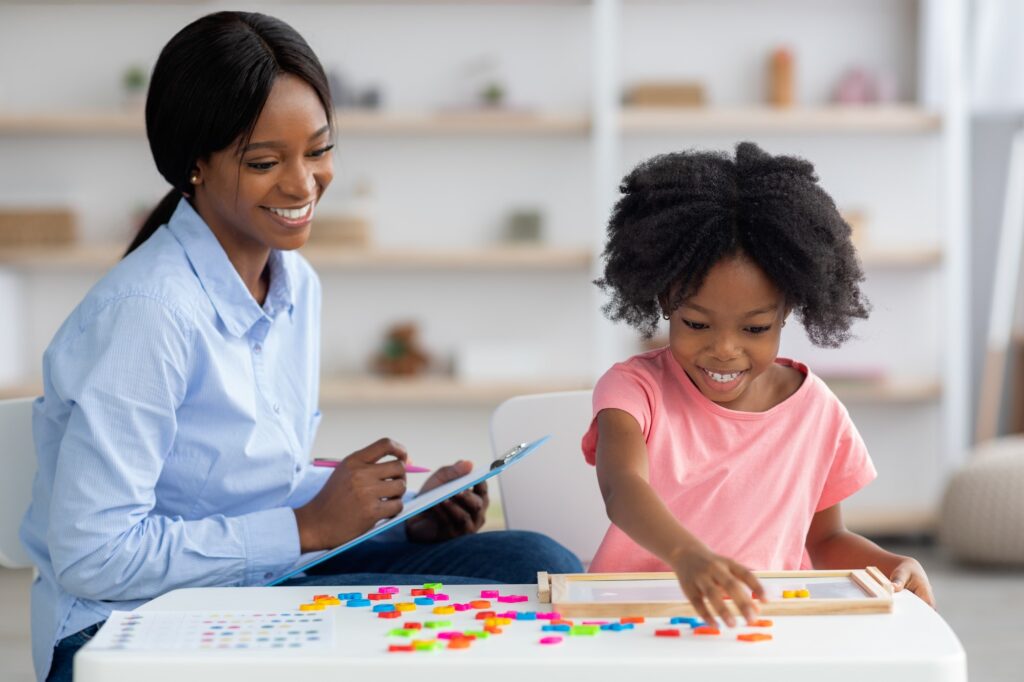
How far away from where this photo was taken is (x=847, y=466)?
4.82ft

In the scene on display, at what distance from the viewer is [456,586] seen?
1241mm

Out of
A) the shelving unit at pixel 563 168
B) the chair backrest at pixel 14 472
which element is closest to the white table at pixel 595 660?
the chair backrest at pixel 14 472

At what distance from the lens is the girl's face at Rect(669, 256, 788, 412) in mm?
1349

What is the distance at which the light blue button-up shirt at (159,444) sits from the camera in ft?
4.51

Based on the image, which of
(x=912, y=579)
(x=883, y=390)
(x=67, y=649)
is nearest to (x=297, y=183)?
(x=67, y=649)

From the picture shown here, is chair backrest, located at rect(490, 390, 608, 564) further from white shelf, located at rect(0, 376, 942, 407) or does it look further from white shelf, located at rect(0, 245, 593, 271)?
white shelf, located at rect(0, 245, 593, 271)

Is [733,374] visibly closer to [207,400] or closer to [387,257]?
[207,400]

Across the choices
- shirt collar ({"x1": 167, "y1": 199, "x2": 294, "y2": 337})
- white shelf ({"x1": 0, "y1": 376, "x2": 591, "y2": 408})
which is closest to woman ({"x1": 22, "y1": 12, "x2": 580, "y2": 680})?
shirt collar ({"x1": 167, "y1": 199, "x2": 294, "y2": 337})

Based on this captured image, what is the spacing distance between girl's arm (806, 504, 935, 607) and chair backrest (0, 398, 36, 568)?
3.17 feet

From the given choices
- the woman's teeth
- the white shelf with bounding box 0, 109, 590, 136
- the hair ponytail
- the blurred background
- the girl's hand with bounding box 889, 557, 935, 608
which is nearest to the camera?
the girl's hand with bounding box 889, 557, 935, 608

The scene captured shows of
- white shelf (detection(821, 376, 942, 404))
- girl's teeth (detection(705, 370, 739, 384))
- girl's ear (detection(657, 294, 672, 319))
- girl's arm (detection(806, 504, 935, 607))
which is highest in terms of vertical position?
girl's ear (detection(657, 294, 672, 319))

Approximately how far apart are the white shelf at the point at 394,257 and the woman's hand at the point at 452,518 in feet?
8.11

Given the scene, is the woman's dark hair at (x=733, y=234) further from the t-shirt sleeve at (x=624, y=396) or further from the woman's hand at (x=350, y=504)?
the woman's hand at (x=350, y=504)

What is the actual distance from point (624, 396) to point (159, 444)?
1.67 feet
